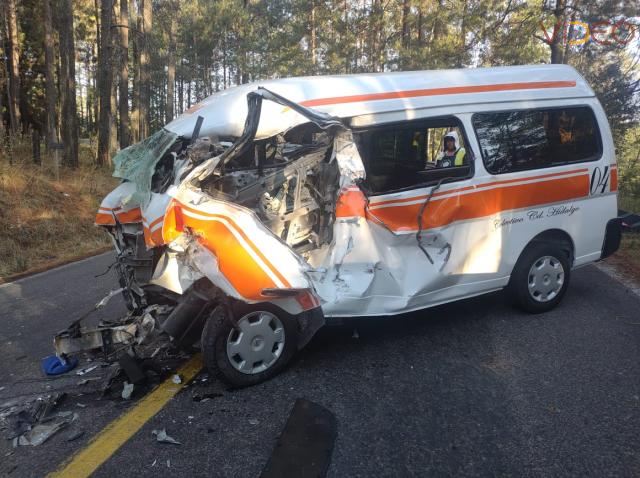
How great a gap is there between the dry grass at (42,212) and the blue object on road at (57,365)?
188 inches

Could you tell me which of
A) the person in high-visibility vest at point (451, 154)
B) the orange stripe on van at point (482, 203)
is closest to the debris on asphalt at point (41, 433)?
the orange stripe on van at point (482, 203)

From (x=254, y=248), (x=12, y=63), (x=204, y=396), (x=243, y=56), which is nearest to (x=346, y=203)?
(x=254, y=248)

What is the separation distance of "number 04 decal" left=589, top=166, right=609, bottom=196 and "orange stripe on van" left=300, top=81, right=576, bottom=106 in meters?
0.93

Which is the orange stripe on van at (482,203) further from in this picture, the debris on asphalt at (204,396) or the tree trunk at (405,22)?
the tree trunk at (405,22)

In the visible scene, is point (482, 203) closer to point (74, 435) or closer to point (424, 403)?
point (424, 403)

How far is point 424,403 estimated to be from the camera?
327 centimetres

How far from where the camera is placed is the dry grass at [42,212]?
9280 millimetres

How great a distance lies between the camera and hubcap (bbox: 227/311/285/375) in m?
Answer: 3.47

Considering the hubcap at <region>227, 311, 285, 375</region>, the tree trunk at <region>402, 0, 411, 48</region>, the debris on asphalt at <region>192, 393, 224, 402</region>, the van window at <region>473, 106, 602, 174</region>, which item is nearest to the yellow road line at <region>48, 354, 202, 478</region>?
the debris on asphalt at <region>192, 393, 224, 402</region>

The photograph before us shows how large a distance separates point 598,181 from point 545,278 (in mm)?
1199

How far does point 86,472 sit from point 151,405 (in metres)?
0.71

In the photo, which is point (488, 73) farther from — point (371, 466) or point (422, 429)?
point (371, 466)

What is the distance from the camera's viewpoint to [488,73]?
461cm

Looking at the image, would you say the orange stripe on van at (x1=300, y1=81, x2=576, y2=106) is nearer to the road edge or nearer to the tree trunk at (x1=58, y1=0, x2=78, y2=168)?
the road edge
